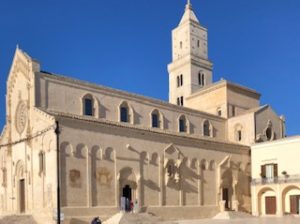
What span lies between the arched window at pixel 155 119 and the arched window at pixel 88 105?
7.16 metres

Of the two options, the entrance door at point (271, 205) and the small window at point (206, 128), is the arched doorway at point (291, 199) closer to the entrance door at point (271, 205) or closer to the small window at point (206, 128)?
the entrance door at point (271, 205)

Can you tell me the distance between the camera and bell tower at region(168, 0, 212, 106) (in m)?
60.7

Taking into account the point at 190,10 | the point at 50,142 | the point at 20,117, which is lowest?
the point at 50,142

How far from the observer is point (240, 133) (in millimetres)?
48281

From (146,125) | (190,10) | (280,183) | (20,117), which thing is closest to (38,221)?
(20,117)

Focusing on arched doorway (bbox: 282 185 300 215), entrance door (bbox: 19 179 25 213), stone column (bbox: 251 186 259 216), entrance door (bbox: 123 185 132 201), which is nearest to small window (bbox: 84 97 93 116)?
entrance door (bbox: 123 185 132 201)

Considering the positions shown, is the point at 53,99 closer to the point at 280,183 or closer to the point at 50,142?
the point at 50,142

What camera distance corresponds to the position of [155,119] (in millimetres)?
42562

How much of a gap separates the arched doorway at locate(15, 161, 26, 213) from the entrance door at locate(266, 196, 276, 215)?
23736mm

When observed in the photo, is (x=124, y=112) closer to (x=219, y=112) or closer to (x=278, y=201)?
(x=219, y=112)

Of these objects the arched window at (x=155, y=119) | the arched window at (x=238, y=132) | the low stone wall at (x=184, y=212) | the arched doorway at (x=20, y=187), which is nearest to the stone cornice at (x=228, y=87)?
the arched window at (x=238, y=132)

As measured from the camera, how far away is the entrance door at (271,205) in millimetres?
42406

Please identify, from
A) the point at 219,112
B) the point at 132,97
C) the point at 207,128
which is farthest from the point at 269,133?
the point at 132,97

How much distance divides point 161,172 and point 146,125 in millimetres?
6076
